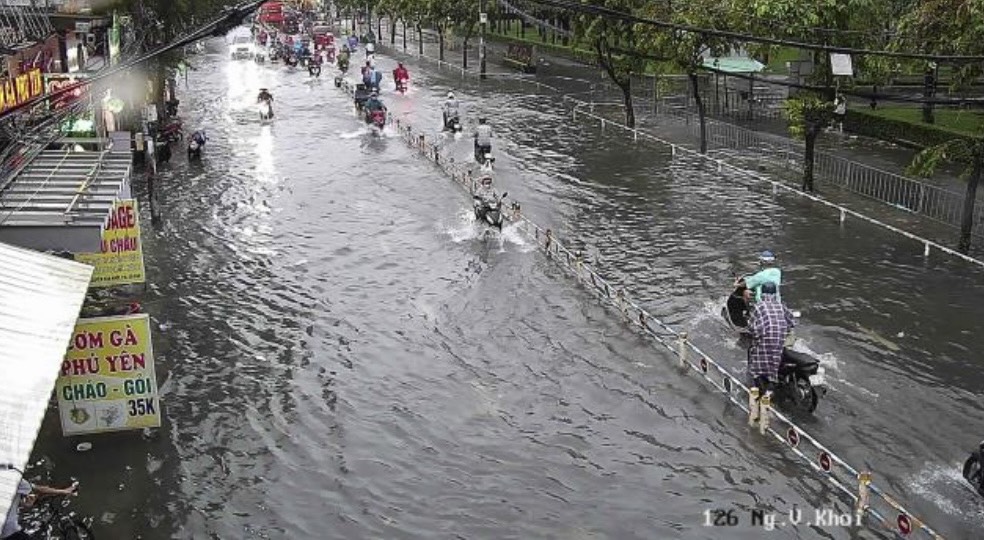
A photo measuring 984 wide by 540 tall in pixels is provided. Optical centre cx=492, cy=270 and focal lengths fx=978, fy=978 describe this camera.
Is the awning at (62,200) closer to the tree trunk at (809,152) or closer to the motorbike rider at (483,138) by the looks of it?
the motorbike rider at (483,138)

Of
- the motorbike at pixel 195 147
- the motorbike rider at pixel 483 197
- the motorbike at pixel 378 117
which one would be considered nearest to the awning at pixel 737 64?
the motorbike at pixel 378 117

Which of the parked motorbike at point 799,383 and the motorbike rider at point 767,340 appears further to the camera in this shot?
the motorbike rider at point 767,340

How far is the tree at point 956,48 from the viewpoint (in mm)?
20688

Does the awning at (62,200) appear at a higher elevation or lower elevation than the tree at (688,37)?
lower

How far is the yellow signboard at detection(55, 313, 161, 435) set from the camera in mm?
12977

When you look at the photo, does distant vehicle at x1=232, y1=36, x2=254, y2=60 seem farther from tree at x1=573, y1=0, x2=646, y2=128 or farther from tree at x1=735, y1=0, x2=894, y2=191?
tree at x1=735, y1=0, x2=894, y2=191

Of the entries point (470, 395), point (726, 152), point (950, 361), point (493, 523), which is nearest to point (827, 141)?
point (726, 152)

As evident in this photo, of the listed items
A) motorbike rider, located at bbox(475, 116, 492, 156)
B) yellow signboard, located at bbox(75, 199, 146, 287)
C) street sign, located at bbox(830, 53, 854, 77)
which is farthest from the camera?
motorbike rider, located at bbox(475, 116, 492, 156)

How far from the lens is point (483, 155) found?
3234cm

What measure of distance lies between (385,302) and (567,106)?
1183 inches

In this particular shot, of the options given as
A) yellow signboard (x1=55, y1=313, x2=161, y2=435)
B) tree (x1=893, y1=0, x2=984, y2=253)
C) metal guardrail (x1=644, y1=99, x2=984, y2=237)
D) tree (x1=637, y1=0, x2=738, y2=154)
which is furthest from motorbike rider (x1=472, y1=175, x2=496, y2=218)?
yellow signboard (x1=55, y1=313, x2=161, y2=435)

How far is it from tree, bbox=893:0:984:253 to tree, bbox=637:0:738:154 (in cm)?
776

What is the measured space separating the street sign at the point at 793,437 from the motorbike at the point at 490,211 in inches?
492

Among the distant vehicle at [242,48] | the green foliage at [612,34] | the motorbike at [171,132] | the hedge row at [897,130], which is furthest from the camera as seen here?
the distant vehicle at [242,48]
